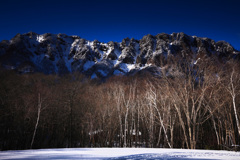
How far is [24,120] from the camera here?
57.5ft

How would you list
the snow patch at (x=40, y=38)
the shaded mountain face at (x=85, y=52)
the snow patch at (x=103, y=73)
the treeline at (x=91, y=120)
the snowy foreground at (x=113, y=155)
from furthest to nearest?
the snow patch at (x=40, y=38) < the shaded mountain face at (x=85, y=52) < the snow patch at (x=103, y=73) < the treeline at (x=91, y=120) < the snowy foreground at (x=113, y=155)

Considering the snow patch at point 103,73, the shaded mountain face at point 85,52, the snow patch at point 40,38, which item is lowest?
the snow patch at point 103,73

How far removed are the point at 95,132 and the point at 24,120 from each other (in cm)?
936

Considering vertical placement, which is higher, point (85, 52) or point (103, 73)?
point (85, 52)

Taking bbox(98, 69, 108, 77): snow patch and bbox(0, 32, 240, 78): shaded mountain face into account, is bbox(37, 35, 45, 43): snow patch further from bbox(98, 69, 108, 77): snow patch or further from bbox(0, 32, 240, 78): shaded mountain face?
bbox(98, 69, 108, 77): snow patch

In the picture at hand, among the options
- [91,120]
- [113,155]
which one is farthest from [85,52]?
[113,155]

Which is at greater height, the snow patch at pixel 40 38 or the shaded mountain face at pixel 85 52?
the snow patch at pixel 40 38

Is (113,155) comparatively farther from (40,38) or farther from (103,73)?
(40,38)

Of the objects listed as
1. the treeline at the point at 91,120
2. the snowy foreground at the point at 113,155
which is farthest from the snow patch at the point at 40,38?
the snowy foreground at the point at 113,155

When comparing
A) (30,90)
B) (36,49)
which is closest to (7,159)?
A: (30,90)

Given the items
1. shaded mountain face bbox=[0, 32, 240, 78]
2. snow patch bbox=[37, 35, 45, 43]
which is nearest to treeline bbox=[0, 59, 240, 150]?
shaded mountain face bbox=[0, 32, 240, 78]

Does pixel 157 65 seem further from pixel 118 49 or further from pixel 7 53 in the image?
pixel 118 49

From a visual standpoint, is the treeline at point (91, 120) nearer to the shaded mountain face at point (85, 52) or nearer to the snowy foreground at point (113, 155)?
the snowy foreground at point (113, 155)

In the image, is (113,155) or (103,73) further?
(103,73)
